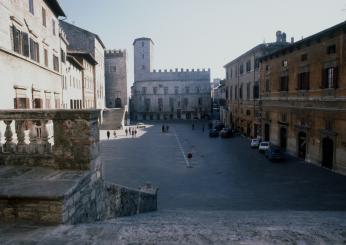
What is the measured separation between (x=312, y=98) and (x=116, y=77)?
46983mm

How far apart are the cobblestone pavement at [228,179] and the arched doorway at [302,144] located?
955mm

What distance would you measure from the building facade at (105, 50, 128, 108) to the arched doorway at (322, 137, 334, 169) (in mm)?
46998

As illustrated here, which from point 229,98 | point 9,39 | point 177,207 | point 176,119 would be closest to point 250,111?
point 229,98

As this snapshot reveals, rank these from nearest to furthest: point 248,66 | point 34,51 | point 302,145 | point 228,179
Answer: point 34,51
point 228,179
point 302,145
point 248,66

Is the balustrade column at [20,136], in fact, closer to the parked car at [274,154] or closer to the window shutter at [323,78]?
the window shutter at [323,78]

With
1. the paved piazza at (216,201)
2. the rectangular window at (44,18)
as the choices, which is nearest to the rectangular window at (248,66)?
the paved piazza at (216,201)

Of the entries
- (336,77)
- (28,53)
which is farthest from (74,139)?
(336,77)

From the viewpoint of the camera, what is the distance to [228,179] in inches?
691

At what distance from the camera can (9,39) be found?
34.8ft

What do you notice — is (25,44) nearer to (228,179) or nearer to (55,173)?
(55,173)

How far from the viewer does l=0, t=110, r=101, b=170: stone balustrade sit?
5.73 m

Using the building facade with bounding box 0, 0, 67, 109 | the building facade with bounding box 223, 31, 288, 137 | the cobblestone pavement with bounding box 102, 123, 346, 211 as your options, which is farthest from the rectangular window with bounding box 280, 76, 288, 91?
the building facade with bounding box 0, 0, 67, 109

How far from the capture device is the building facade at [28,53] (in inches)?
399

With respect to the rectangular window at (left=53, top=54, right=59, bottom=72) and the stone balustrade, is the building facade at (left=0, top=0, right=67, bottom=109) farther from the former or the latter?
the stone balustrade
